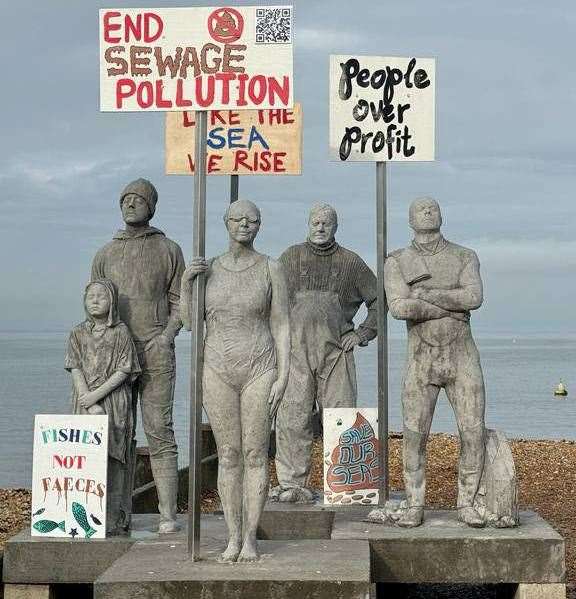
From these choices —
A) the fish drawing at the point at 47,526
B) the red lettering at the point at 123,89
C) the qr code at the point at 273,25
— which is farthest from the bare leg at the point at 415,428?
the red lettering at the point at 123,89

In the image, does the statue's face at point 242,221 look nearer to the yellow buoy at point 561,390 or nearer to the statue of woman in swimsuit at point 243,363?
the statue of woman in swimsuit at point 243,363

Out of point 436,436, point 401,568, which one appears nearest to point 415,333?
point 401,568

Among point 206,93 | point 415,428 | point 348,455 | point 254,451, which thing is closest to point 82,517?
point 254,451

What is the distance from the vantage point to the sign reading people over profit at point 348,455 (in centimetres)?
925

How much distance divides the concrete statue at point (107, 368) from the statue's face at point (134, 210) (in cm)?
52

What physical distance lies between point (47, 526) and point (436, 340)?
2.64 meters

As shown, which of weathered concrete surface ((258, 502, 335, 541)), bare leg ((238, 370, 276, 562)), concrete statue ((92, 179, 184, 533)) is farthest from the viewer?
weathered concrete surface ((258, 502, 335, 541))

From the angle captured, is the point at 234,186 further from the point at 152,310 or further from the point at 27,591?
the point at 27,591

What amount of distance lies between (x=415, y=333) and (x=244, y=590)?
2.19 m

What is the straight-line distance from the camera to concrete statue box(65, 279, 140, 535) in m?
7.95

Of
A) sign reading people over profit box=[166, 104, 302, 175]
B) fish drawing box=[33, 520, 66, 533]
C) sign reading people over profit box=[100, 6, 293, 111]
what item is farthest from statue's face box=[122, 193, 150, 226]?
sign reading people over profit box=[166, 104, 302, 175]

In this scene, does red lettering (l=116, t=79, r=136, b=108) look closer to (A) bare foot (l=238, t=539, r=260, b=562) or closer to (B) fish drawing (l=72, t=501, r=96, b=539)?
(B) fish drawing (l=72, t=501, r=96, b=539)

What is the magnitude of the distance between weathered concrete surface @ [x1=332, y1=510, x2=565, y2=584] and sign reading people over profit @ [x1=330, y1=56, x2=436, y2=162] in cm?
259

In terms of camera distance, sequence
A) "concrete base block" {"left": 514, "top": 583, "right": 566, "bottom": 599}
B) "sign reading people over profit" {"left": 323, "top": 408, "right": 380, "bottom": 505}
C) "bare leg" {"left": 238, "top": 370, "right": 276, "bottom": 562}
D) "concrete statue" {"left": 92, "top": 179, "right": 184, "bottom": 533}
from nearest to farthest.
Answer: "bare leg" {"left": 238, "top": 370, "right": 276, "bottom": 562}, "concrete base block" {"left": 514, "top": 583, "right": 566, "bottom": 599}, "concrete statue" {"left": 92, "top": 179, "right": 184, "bottom": 533}, "sign reading people over profit" {"left": 323, "top": 408, "right": 380, "bottom": 505}
